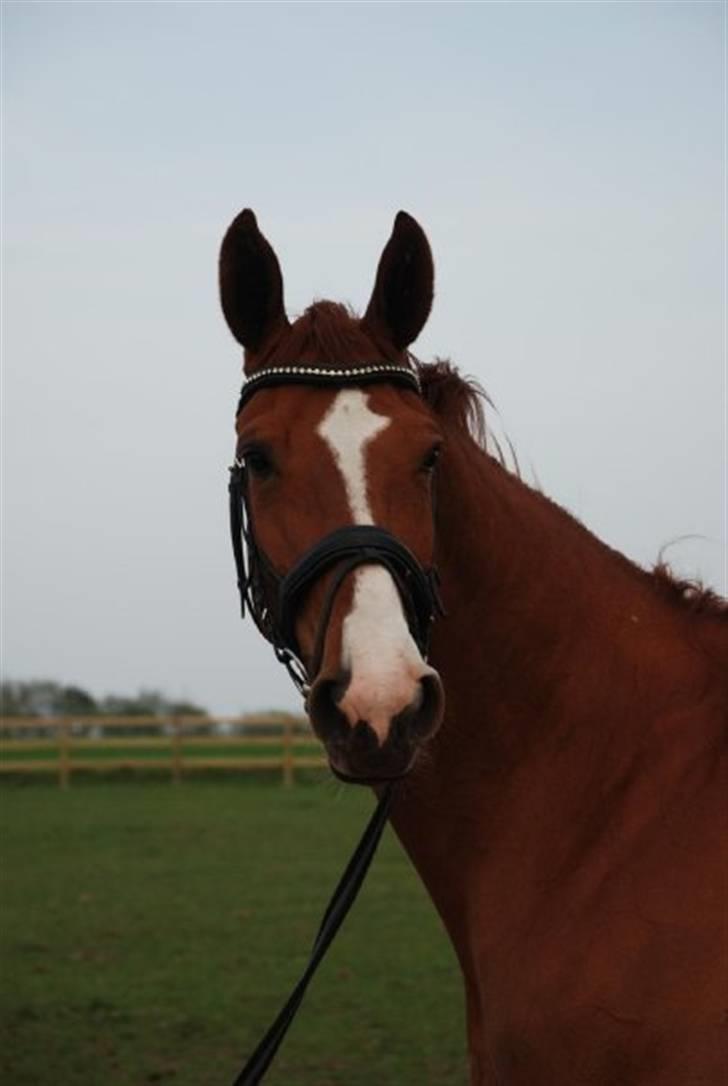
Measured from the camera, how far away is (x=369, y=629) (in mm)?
3191

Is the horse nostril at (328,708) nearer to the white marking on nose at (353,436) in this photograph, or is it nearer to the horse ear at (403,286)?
the white marking on nose at (353,436)

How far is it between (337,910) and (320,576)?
1.03m

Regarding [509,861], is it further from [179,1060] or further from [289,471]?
[179,1060]

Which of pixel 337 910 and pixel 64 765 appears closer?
pixel 337 910

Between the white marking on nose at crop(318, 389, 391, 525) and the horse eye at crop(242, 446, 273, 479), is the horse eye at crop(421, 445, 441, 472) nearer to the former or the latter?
the white marking on nose at crop(318, 389, 391, 525)

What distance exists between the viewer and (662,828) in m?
3.39

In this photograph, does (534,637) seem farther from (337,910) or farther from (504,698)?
(337,910)

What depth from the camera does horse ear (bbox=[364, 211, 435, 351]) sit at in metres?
3.76

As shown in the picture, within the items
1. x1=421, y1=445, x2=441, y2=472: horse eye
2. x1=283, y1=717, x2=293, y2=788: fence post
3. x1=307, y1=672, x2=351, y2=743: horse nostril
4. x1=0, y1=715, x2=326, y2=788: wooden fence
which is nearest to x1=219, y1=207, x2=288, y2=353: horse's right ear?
x1=421, y1=445, x2=441, y2=472: horse eye

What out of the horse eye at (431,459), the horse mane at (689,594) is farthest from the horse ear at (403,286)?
the horse mane at (689,594)

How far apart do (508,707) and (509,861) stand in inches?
14.3

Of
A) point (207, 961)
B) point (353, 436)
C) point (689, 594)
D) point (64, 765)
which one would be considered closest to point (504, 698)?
point (689, 594)

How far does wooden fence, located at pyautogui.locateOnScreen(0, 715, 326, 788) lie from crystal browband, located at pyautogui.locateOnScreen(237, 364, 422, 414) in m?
26.3

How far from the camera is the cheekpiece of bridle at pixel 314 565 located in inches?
130
